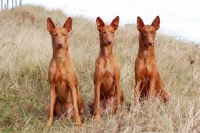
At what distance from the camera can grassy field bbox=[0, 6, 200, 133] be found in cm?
494

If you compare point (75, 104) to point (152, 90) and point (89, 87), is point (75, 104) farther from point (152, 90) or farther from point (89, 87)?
point (89, 87)

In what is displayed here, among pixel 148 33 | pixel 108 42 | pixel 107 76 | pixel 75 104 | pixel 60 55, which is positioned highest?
pixel 148 33

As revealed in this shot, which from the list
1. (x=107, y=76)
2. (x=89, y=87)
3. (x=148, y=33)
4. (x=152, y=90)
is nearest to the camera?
(x=148, y=33)

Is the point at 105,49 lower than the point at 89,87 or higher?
higher

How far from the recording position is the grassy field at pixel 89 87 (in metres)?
4.94

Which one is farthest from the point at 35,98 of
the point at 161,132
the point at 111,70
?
the point at 161,132

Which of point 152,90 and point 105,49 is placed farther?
point 152,90

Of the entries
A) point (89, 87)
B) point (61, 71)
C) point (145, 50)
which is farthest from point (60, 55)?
point (89, 87)

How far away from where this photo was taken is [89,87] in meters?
7.36

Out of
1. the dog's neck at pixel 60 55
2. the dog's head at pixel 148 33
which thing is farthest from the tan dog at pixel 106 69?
the dog's neck at pixel 60 55

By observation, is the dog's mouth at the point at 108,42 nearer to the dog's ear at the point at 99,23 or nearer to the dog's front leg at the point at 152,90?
the dog's ear at the point at 99,23

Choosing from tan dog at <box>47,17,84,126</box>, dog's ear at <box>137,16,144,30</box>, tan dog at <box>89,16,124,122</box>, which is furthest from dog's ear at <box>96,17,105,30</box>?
dog's ear at <box>137,16,144,30</box>

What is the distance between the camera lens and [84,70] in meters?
7.95

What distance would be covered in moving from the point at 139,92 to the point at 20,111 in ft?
6.70
